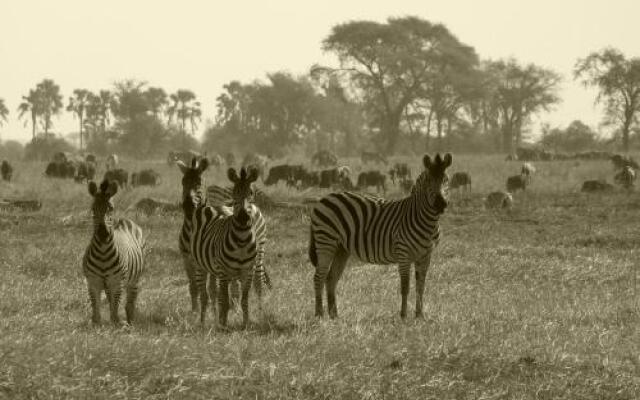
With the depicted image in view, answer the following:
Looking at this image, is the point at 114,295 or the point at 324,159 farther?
the point at 324,159

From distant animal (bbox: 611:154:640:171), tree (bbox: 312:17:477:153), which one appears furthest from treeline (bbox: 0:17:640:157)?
distant animal (bbox: 611:154:640:171)

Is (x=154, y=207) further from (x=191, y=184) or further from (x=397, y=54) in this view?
(x=397, y=54)

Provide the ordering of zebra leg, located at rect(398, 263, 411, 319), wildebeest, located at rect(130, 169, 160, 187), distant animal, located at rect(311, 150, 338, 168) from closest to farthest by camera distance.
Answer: zebra leg, located at rect(398, 263, 411, 319), wildebeest, located at rect(130, 169, 160, 187), distant animal, located at rect(311, 150, 338, 168)

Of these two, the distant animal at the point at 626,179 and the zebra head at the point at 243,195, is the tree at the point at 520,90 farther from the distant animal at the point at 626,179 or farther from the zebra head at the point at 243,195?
the zebra head at the point at 243,195

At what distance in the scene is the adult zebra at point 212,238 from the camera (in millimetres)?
10469

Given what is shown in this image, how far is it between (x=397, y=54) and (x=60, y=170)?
32698 millimetres

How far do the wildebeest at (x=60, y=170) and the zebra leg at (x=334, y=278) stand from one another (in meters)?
27.5

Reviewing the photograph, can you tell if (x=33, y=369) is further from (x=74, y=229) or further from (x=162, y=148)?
(x=162, y=148)

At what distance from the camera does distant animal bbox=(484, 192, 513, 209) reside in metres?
28.9

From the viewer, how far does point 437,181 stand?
11.6 m

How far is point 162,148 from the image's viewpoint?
85.6 meters

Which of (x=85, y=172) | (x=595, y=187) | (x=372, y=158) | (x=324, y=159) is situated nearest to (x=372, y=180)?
(x=595, y=187)

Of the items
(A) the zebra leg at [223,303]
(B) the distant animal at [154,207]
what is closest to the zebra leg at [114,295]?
(A) the zebra leg at [223,303]

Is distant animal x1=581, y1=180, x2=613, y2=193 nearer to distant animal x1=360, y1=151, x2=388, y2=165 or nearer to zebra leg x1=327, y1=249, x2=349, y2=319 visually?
distant animal x1=360, y1=151, x2=388, y2=165
